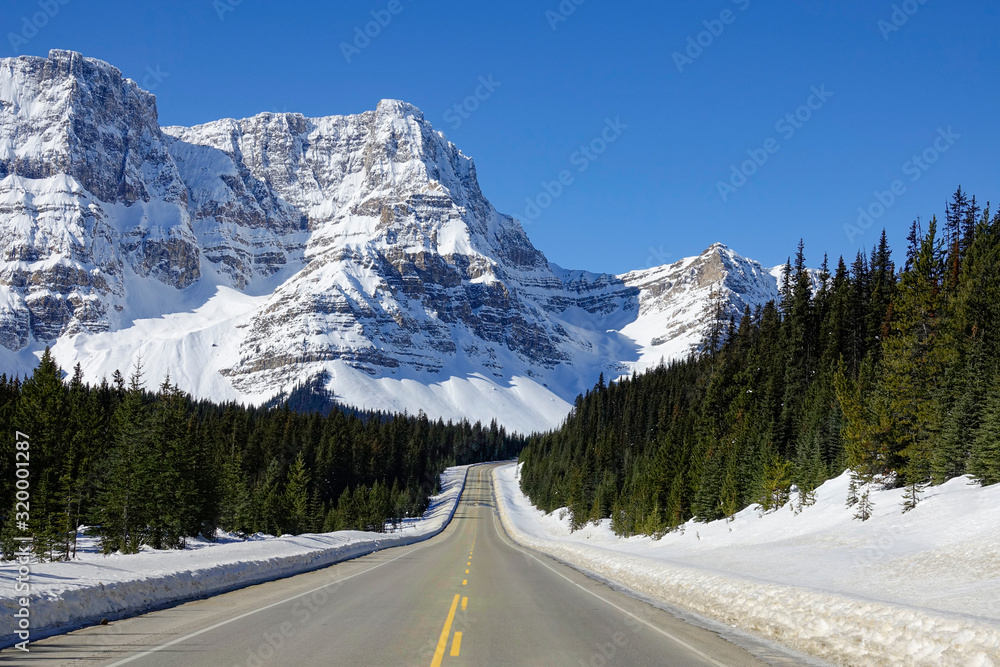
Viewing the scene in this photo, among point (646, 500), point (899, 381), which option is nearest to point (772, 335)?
point (646, 500)

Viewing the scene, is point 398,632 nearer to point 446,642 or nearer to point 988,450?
point 446,642

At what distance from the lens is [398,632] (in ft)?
41.9

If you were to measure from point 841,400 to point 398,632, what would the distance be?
120 ft

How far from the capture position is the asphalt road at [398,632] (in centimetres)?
1060

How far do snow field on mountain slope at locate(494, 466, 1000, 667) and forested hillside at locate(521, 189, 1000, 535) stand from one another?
7.59ft

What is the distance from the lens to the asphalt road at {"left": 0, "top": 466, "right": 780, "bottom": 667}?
10.6 meters

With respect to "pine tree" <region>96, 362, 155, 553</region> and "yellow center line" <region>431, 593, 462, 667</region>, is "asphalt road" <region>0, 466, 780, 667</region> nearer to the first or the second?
"yellow center line" <region>431, 593, 462, 667</region>

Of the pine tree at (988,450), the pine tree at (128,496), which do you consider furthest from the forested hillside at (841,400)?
the pine tree at (128,496)

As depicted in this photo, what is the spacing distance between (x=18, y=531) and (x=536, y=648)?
96.1 feet

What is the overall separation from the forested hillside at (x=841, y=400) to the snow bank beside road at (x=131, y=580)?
84.5 feet

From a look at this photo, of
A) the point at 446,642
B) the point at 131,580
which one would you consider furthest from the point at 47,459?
the point at 446,642

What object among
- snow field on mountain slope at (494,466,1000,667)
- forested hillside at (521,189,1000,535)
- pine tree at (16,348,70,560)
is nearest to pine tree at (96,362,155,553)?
pine tree at (16,348,70,560)

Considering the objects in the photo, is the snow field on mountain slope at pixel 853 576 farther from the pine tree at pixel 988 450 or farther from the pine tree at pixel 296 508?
the pine tree at pixel 296 508

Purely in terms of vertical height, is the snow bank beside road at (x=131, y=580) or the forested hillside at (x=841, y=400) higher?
the forested hillside at (x=841, y=400)
